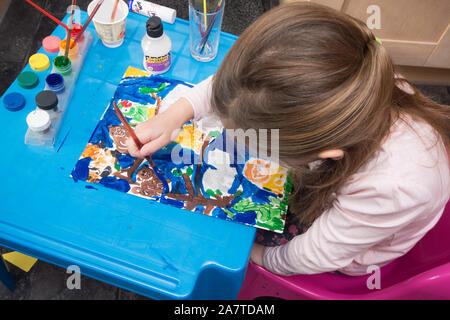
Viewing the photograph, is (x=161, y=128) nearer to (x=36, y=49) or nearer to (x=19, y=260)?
(x=19, y=260)

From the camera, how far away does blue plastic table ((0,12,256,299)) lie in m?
0.66

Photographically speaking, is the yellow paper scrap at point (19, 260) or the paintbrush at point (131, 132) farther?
the yellow paper scrap at point (19, 260)

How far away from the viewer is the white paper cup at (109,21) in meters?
0.85

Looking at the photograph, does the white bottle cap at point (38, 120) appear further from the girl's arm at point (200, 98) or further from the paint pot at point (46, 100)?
the girl's arm at point (200, 98)

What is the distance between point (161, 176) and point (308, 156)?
295mm

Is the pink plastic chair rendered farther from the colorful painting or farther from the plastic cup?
the plastic cup

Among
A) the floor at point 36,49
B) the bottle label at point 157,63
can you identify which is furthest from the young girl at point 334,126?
the floor at point 36,49

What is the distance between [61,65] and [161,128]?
0.26 meters

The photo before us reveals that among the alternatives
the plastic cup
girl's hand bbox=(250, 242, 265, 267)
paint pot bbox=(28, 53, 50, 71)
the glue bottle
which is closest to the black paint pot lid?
paint pot bbox=(28, 53, 50, 71)

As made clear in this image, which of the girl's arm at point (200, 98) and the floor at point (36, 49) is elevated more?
the girl's arm at point (200, 98)

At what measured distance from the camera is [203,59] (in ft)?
2.93

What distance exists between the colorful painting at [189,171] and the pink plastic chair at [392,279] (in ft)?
0.55
